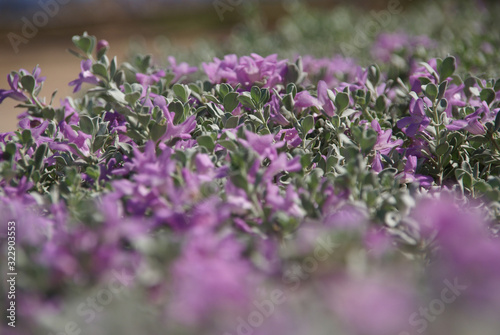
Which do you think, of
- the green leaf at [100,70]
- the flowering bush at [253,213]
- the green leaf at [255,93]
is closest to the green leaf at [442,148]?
the flowering bush at [253,213]

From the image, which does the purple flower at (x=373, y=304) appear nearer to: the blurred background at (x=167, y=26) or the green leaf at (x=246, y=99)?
the green leaf at (x=246, y=99)

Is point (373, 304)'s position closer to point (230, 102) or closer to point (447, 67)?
point (230, 102)

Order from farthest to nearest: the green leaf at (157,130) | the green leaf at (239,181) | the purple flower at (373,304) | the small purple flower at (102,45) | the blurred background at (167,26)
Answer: the blurred background at (167,26)
the small purple flower at (102,45)
the green leaf at (157,130)
the green leaf at (239,181)
the purple flower at (373,304)

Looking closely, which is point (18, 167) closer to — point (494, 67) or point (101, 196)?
point (101, 196)

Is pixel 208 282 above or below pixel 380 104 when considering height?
below

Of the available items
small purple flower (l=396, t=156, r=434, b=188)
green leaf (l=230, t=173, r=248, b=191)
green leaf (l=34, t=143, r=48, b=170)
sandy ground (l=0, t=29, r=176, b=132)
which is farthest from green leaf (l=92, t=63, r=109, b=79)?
sandy ground (l=0, t=29, r=176, b=132)

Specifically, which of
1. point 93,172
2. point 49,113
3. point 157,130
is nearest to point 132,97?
point 157,130
